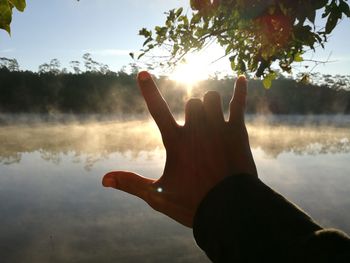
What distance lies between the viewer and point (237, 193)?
42.4 inches

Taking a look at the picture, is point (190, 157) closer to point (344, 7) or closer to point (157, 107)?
point (157, 107)

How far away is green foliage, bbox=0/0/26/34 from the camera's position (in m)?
1.50

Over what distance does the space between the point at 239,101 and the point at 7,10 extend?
1.07 meters

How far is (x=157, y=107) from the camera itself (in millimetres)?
1297

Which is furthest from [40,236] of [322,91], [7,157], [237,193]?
[322,91]

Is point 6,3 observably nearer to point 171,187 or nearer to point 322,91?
point 171,187

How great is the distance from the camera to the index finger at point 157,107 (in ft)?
4.21

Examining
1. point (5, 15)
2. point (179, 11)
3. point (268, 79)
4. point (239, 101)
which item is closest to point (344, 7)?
point (268, 79)

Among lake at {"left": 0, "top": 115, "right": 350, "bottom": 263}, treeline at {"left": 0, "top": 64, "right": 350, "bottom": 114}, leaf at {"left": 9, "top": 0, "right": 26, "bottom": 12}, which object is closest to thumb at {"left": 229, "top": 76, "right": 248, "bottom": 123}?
leaf at {"left": 9, "top": 0, "right": 26, "bottom": 12}

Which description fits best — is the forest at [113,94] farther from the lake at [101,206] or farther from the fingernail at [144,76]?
the fingernail at [144,76]

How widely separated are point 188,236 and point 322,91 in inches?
2130

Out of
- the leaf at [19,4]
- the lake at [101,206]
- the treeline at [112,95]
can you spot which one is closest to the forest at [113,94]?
the treeline at [112,95]

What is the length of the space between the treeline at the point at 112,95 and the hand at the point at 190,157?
142ft

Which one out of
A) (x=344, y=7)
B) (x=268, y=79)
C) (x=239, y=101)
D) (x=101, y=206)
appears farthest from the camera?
(x=101, y=206)
